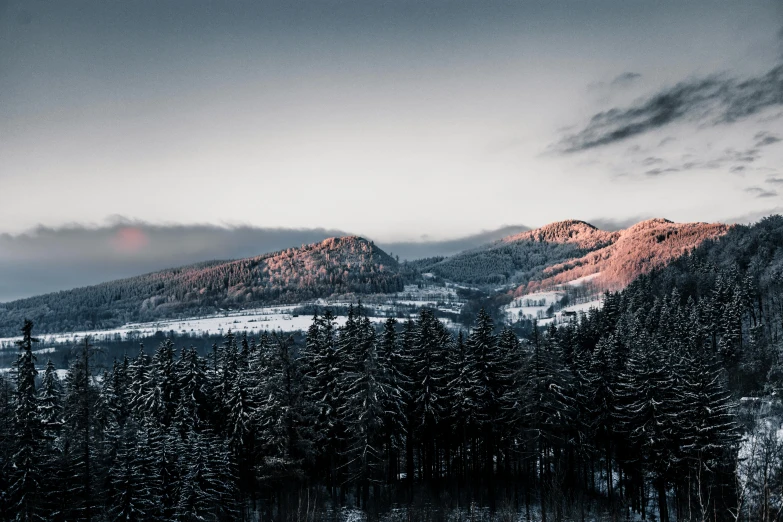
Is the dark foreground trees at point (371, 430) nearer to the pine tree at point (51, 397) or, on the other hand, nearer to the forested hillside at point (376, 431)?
the forested hillside at point (376, 431)

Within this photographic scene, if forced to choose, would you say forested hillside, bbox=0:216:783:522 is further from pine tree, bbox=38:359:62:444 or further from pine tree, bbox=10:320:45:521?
pine tree, bbox=38:359:62:444

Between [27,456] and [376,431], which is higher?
[27,456]

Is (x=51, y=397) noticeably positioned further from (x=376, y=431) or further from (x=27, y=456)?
(x=376, y=431)

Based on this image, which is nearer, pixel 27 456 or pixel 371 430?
pixel 27 456

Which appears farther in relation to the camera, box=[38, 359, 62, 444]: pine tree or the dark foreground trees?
box=[38, 359, 62, 444]: pine tree

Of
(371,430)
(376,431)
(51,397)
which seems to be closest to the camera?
(371,430)

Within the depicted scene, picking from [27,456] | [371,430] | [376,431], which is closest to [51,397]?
[27,456]

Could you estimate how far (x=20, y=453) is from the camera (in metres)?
31.0

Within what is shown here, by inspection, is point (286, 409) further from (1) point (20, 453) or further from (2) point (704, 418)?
(2) point (704, 418)

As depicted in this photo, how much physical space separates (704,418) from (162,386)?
46067mm

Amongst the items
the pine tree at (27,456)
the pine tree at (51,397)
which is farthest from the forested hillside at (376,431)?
the pine tree at (51,397)

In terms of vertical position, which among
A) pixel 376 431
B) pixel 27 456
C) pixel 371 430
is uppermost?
pixel 27 456

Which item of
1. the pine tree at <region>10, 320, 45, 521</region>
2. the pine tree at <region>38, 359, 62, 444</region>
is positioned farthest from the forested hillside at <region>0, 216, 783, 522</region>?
the pine tree at <region>38, 359, 62, 444</region>

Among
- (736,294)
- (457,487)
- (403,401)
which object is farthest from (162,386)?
(736,294)
